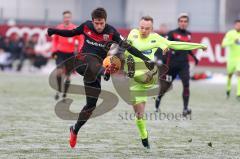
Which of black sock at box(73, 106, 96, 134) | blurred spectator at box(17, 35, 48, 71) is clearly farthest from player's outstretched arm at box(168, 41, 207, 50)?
blurred spectator at box(17, 35, 48, 71)

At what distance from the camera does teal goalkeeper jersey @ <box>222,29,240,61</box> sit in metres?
18.9

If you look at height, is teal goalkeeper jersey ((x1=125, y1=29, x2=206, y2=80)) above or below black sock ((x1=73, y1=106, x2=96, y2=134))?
above

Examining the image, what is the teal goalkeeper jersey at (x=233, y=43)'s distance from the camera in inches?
744

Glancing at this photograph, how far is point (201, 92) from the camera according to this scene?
21.6 metres

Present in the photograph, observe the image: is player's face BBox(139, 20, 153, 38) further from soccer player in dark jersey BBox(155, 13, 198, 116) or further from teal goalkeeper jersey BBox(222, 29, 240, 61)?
teal goalkeeper jersey BBox(222, 29, 240, 61)

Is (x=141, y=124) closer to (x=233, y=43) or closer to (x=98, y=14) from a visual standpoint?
(x=98, y=14)

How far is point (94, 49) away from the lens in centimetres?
969

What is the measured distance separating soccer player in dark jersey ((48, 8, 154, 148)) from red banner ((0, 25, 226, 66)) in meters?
18.7

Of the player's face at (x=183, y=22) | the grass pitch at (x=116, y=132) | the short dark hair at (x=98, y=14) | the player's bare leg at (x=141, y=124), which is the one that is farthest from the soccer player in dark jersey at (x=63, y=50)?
the short dark hair at (x=98, y=14)

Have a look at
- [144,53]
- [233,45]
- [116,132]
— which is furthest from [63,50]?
[144,53]

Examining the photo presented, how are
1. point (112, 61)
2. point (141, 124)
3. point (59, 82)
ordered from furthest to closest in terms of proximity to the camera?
point (59, 82), point (141, 124), point (112, 61)

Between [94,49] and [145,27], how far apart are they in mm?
958

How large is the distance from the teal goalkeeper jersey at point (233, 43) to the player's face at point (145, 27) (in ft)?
28.9

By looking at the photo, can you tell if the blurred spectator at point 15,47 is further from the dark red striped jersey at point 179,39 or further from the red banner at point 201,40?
the dark red striped jersey at point 179,39
